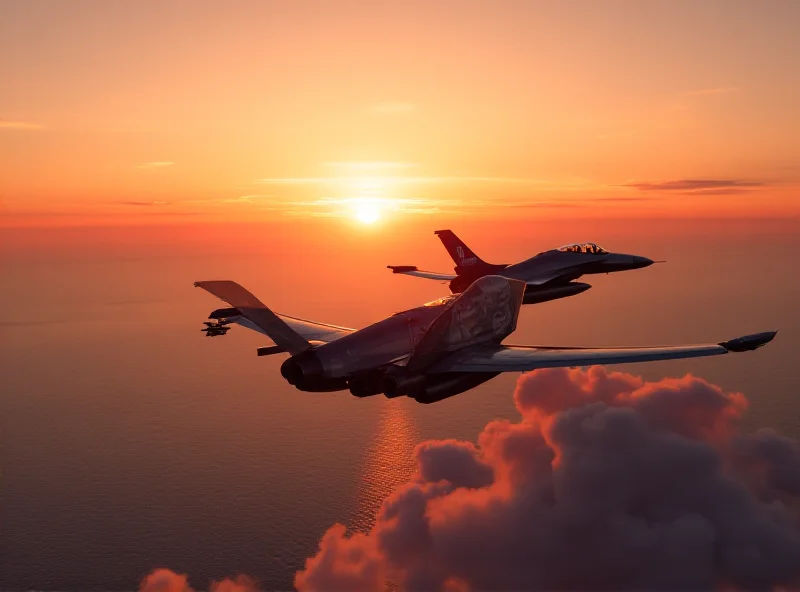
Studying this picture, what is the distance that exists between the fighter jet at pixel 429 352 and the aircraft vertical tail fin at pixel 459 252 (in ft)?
116

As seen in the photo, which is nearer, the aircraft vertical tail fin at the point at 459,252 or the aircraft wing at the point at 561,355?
the aircraft wing at the point at 561,355

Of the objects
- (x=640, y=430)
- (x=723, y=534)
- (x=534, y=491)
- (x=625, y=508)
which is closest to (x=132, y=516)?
(x=534, y=491)

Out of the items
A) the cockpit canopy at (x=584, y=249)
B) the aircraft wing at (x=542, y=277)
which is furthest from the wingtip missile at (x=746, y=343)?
the cockpit canopy at (x=584, y=249)

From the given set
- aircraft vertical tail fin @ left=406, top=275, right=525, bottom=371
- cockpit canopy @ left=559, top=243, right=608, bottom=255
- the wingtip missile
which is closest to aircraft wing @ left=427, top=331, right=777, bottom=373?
the wingtip missile

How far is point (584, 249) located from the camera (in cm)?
5931

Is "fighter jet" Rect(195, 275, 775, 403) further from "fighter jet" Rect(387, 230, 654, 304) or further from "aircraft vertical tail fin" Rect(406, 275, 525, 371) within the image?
"fighter jet" Rect(387, 230, 654, 304)

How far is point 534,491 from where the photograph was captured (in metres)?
185

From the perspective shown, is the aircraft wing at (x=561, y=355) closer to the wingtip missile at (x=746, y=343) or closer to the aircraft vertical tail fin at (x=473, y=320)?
the wingtip missile at (x=746, y=343)

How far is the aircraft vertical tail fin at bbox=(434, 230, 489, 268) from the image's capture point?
2564 inches

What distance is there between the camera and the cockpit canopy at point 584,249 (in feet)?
194

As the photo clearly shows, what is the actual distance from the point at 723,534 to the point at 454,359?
17543 cm

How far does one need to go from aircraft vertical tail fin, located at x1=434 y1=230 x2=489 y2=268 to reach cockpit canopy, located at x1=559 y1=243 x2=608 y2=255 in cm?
926

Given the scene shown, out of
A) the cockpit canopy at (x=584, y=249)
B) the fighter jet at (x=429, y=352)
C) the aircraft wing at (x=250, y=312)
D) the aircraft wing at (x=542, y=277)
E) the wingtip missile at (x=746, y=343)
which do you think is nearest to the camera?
the aircraft wing at (x=250, y=312)

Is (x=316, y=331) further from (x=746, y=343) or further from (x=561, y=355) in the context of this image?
(x=746, y=343)
